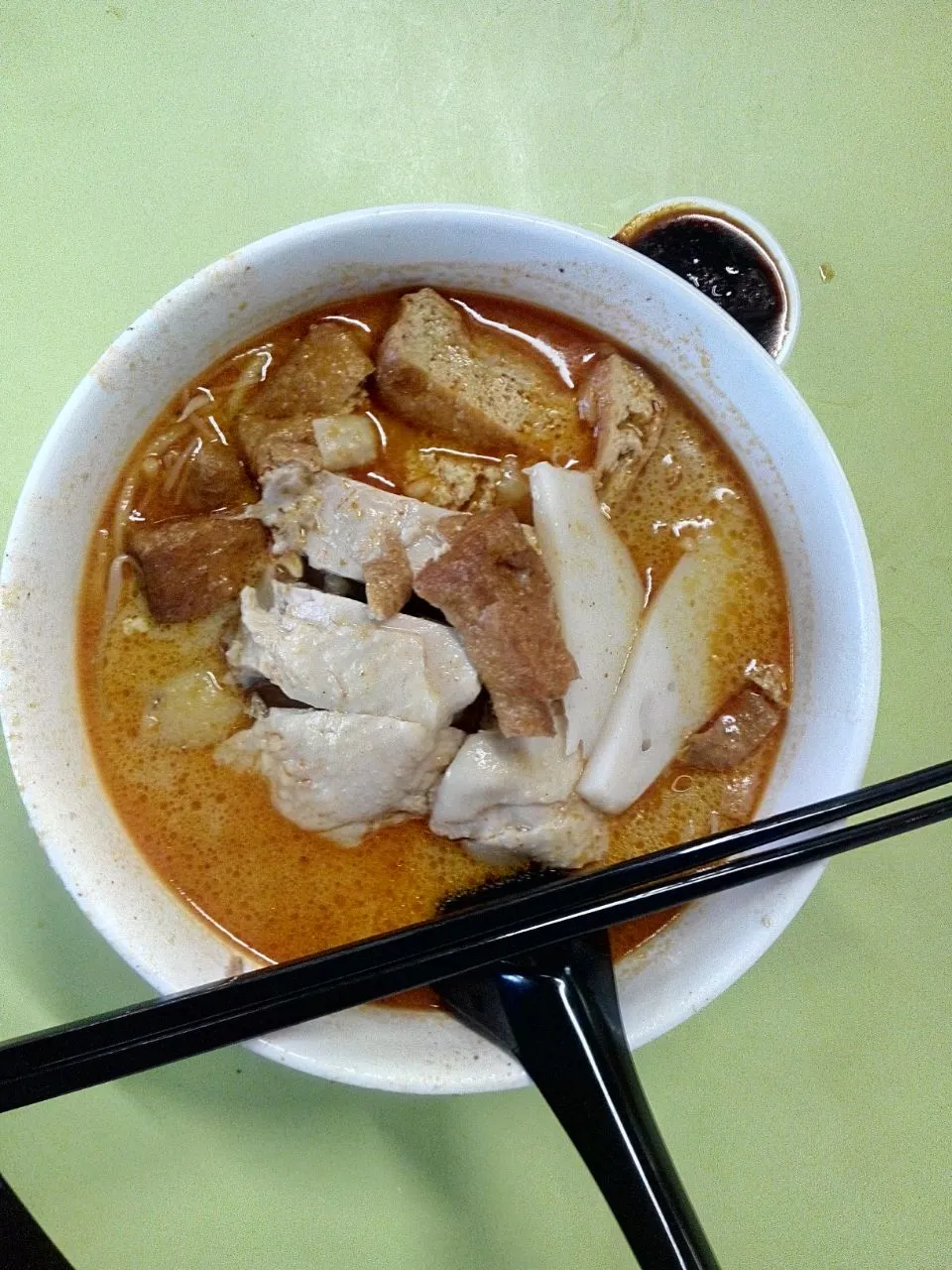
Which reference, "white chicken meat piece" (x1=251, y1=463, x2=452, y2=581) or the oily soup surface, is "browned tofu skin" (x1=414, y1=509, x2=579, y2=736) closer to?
"white chicken meat piece" (x1=251, y1=463, x2=452, y2=581)

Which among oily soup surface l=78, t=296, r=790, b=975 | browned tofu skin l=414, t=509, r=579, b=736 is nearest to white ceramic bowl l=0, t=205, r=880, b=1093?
oily soup surface l=78, t=296, r=790, b=975

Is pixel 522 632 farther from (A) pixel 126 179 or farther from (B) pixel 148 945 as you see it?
(A) pixel 126 179

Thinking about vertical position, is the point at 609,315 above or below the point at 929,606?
above

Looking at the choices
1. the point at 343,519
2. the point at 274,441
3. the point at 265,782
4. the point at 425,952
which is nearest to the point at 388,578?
the point at 343,519

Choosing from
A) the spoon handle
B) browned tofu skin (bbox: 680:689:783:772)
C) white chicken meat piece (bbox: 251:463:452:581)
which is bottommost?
the spoon handle

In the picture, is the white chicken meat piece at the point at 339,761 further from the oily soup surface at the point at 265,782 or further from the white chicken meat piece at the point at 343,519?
the white chicken meat piece at the point at 343,519

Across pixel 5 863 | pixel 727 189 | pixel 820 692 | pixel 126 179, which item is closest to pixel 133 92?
pixel 126 179
